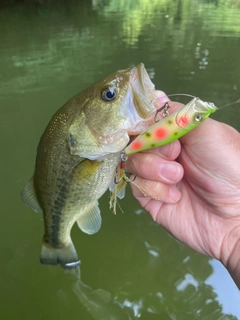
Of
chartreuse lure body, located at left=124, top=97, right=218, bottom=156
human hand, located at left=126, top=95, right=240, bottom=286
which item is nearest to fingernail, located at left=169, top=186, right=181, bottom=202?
human hand, located at left=126, top=95, right=240, bottom=286

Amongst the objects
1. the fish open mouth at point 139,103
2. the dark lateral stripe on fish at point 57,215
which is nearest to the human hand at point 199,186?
the fish open mouth at point 139,103

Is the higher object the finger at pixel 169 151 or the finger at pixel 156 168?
the finger at pixel 169 151

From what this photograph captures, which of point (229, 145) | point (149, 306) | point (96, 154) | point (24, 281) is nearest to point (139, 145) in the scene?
point (96, 154)

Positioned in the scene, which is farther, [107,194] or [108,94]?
[107,194]

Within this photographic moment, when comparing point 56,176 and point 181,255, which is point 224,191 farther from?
point 181,255

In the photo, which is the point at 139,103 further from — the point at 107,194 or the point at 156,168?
the point at 107,194

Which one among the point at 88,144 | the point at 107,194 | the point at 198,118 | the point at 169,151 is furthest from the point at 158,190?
the point at 107,194

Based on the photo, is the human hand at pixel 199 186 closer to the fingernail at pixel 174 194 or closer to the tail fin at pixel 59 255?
the fingernail at pixel 174 194

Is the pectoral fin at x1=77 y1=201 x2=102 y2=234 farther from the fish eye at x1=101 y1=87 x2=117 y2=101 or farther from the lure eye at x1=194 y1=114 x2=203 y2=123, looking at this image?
the lure eye at x1=194 y1=114 x2=203 y2=123
